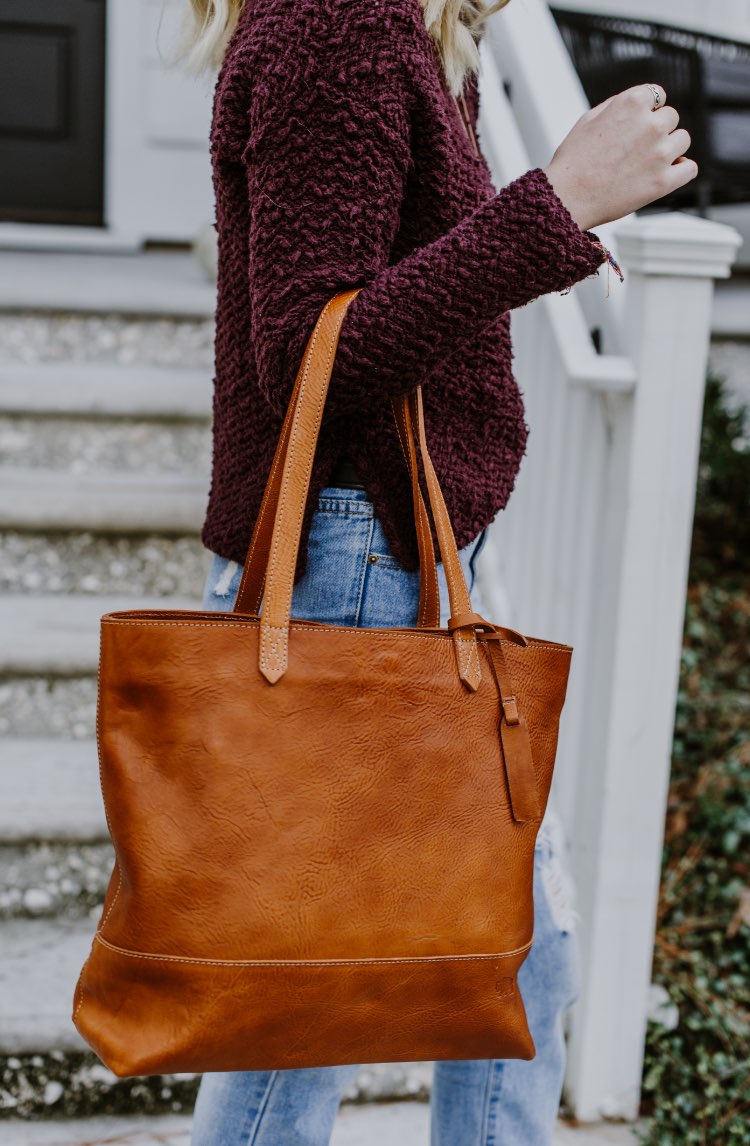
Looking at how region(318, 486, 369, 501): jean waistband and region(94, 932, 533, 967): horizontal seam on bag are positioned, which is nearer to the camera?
region(94, 932, 533, 967): horizontal seam on bag

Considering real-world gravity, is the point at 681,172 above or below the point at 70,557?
above

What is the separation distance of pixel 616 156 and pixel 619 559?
3.07 feet

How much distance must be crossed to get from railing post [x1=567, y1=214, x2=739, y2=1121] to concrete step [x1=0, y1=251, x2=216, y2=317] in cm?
164

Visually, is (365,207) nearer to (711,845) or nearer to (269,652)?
(269,652)

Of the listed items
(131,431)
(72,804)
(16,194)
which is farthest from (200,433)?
(16,194)

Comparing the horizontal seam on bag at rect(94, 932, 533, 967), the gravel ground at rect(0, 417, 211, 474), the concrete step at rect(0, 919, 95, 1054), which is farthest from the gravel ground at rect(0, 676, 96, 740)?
the horizontal seam on bag at rect(94, 932, 533, 967)

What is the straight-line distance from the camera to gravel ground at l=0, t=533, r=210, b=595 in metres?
2.64

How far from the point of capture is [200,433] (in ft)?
9.57

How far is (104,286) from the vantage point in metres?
3.27

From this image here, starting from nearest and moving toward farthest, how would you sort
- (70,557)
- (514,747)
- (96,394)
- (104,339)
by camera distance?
(514,747) → (70,557) → (96,394) → (104,339)

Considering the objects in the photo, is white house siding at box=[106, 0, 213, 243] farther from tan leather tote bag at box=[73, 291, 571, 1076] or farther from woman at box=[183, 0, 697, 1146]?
tan leather tote bag at box=[73, 291, 571, 1076]

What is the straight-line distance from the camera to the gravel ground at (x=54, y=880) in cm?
212

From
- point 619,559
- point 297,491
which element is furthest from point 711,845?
point 297,491

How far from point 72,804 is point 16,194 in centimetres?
287
